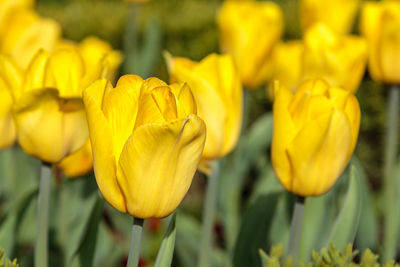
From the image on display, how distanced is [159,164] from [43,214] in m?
0.41

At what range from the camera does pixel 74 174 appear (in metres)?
1.70

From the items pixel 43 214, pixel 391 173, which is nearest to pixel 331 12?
pixel 391 173

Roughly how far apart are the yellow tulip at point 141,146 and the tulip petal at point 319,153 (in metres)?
0.30

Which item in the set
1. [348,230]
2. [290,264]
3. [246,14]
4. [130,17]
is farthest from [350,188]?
[130,17]

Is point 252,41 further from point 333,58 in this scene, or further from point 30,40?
point 30,40

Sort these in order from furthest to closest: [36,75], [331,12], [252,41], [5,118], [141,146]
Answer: [331,12] < [252,41] < [5,118] < [36,75] < [141,146]

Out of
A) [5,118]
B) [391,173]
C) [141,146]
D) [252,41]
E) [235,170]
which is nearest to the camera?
[141,146]

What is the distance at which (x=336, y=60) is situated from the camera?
174 cm

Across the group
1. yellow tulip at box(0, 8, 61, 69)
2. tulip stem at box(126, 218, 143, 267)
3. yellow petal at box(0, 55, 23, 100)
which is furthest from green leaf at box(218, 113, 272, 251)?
tulip stem at box(126, 218, 143, 267)

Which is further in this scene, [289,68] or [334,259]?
[289,68]

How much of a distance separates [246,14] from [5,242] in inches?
49.5

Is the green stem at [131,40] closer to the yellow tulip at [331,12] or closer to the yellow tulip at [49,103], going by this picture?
the yellow tulip at [331,12]

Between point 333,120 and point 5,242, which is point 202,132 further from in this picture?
point 5,242

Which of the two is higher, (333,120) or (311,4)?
(333,120)
